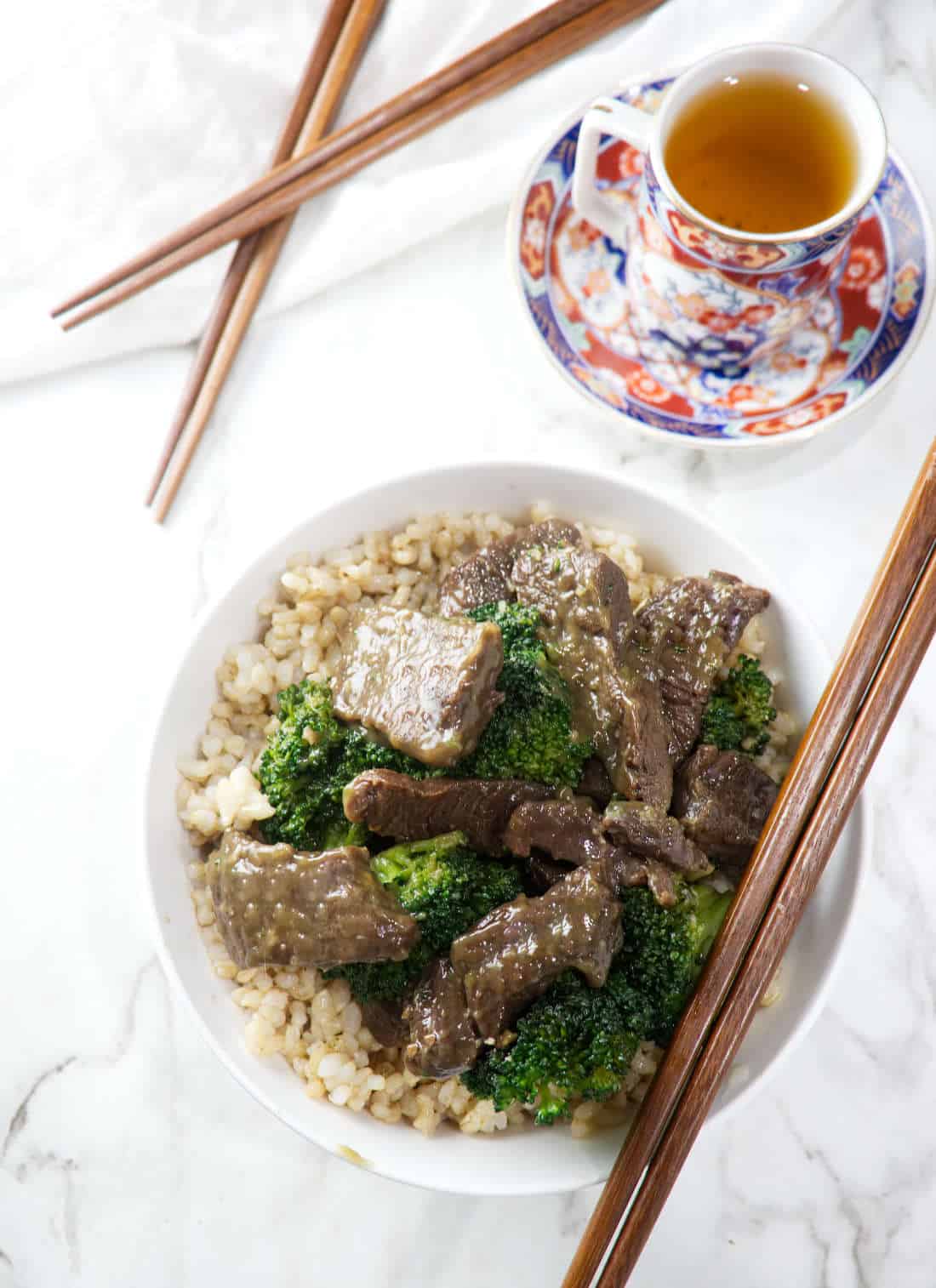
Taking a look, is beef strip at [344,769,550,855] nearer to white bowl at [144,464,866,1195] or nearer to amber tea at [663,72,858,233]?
white bowl at [144,464,866,1195]

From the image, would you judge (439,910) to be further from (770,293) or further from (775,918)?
(770,293)

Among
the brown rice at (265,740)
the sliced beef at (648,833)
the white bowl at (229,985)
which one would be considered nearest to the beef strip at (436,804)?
the sliced beef at (648,833)

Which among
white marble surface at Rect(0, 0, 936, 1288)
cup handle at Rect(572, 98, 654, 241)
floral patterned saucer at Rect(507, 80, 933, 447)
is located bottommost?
white marble surface at Rect(0, 0, 936, 1288)

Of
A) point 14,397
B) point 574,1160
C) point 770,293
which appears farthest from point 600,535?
point 14,397

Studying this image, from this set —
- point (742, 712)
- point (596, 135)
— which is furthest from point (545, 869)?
point (596, 135)

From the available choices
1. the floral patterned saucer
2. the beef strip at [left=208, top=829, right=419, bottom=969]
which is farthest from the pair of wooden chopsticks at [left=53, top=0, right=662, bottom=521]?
the beef strip at [left=208, top=829, right=419, bottom=969]

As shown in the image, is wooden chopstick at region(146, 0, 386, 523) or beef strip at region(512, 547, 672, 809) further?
wooden chopstick at region(146, 0, 386, 523)

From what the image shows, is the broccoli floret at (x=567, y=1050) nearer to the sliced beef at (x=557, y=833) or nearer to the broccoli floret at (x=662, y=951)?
the broccoli floret at (x=662, y=951)
